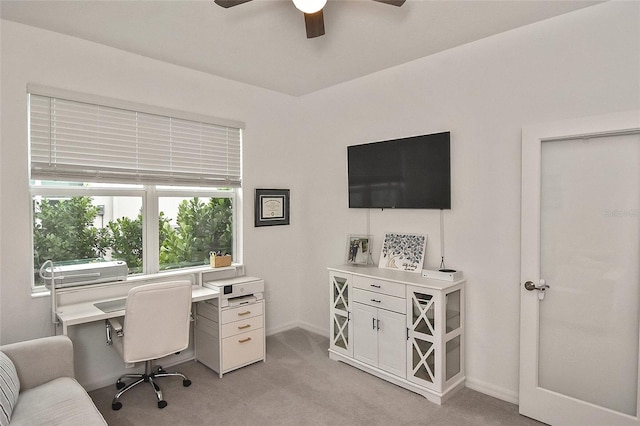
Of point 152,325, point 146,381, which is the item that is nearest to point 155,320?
point 152,325

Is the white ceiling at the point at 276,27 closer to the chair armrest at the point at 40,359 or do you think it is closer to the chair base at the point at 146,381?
the chair armrest at the point at 40,359

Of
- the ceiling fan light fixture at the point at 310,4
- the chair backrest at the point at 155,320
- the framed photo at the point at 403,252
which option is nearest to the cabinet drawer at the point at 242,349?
the chair backrest at the point at 155,320

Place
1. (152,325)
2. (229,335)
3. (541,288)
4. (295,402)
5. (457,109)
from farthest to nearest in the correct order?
(229,335) → (457,109) → (295,402) → (152,325) → (541,288)

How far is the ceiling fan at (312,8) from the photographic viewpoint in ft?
6.79

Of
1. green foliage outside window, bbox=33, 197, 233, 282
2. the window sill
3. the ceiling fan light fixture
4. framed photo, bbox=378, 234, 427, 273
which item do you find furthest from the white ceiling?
the window sill

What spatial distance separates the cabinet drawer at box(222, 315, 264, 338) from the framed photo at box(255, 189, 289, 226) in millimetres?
1069

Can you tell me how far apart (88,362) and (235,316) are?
1183 millimetres

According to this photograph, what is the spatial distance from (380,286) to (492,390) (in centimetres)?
114

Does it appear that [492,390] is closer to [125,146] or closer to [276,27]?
[276,27]

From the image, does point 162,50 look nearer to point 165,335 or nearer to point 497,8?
point 165,335

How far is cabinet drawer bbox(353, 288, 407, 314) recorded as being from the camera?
3052mm

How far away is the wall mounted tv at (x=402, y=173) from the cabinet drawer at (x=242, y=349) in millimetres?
1582

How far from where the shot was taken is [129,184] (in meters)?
3.24

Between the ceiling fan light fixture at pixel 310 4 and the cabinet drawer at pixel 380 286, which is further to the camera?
the cabinet drawer at pixel 380 286
